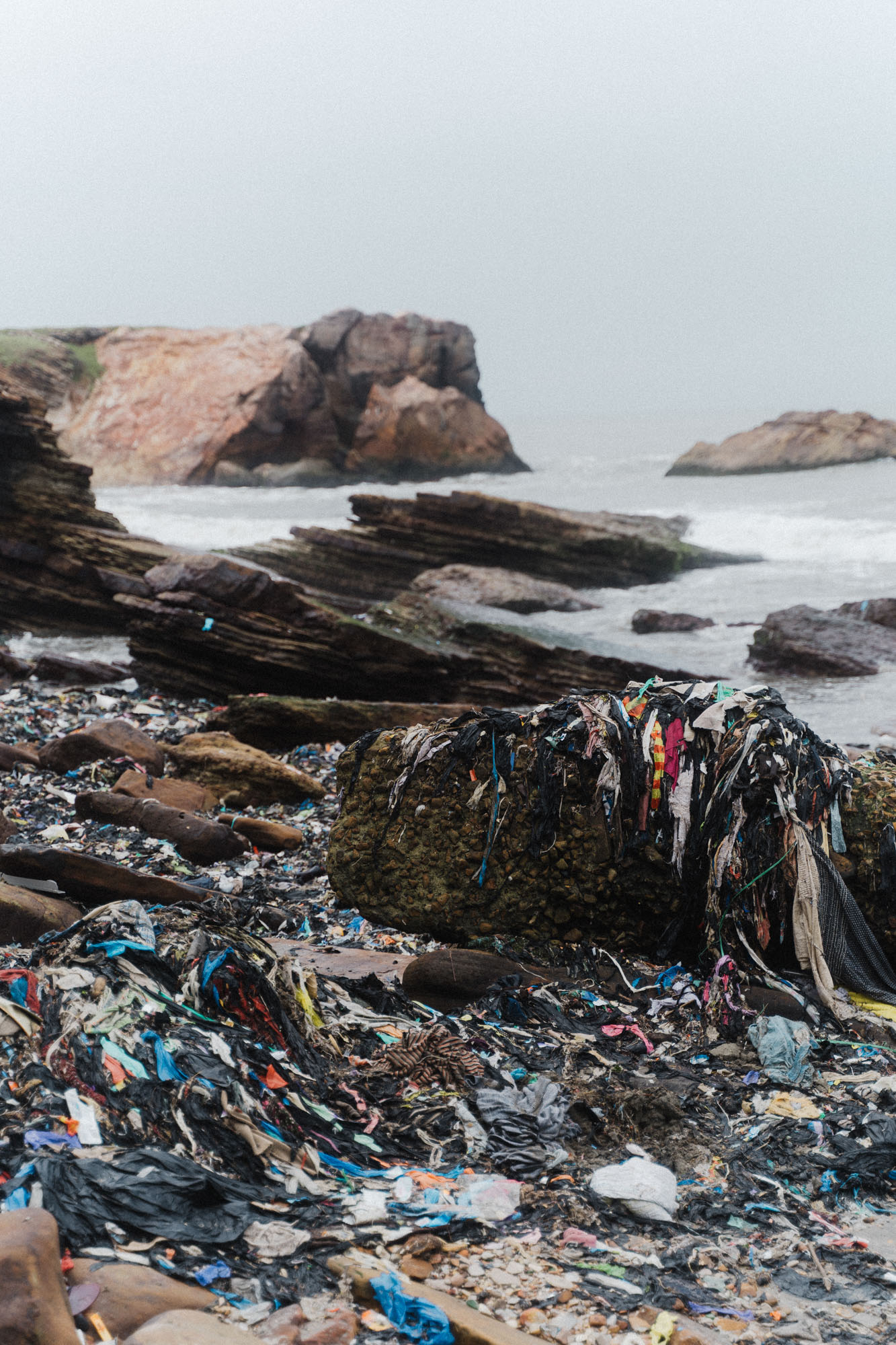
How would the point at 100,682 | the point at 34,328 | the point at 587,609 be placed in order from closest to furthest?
1. the point at 100,682
2. the point at 587,609
3. the point at 34,328

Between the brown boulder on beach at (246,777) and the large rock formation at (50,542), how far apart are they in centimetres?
803

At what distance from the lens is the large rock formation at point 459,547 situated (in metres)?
18.8

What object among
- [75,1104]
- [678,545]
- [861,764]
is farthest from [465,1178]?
[678,545]

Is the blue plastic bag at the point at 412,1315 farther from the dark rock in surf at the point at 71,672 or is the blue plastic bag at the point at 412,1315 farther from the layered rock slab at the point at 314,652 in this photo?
the dark rock in surf at the point at 71,672

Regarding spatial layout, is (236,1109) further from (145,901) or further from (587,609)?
(587,609)

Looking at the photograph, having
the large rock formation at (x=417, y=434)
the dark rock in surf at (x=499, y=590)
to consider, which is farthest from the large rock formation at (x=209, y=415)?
the dark rock in surf at (x=499, y=590)

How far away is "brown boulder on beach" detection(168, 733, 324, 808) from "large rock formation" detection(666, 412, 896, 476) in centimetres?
4040

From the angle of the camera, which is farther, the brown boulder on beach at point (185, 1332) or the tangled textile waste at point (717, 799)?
the tangled textile waste at point (717, 799)

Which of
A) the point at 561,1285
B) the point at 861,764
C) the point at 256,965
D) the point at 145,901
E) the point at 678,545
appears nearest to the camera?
the point at 561,1285

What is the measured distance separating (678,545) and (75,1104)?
2040 centimetres

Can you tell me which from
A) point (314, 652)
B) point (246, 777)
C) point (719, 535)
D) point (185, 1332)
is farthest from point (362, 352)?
point (185, 1332)

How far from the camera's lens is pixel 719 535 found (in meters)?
27.6

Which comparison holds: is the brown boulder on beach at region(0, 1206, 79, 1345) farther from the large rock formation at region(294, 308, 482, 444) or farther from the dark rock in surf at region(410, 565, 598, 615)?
the large rock formation at region(294, 308, 482, 444)

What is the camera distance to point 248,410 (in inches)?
1745
